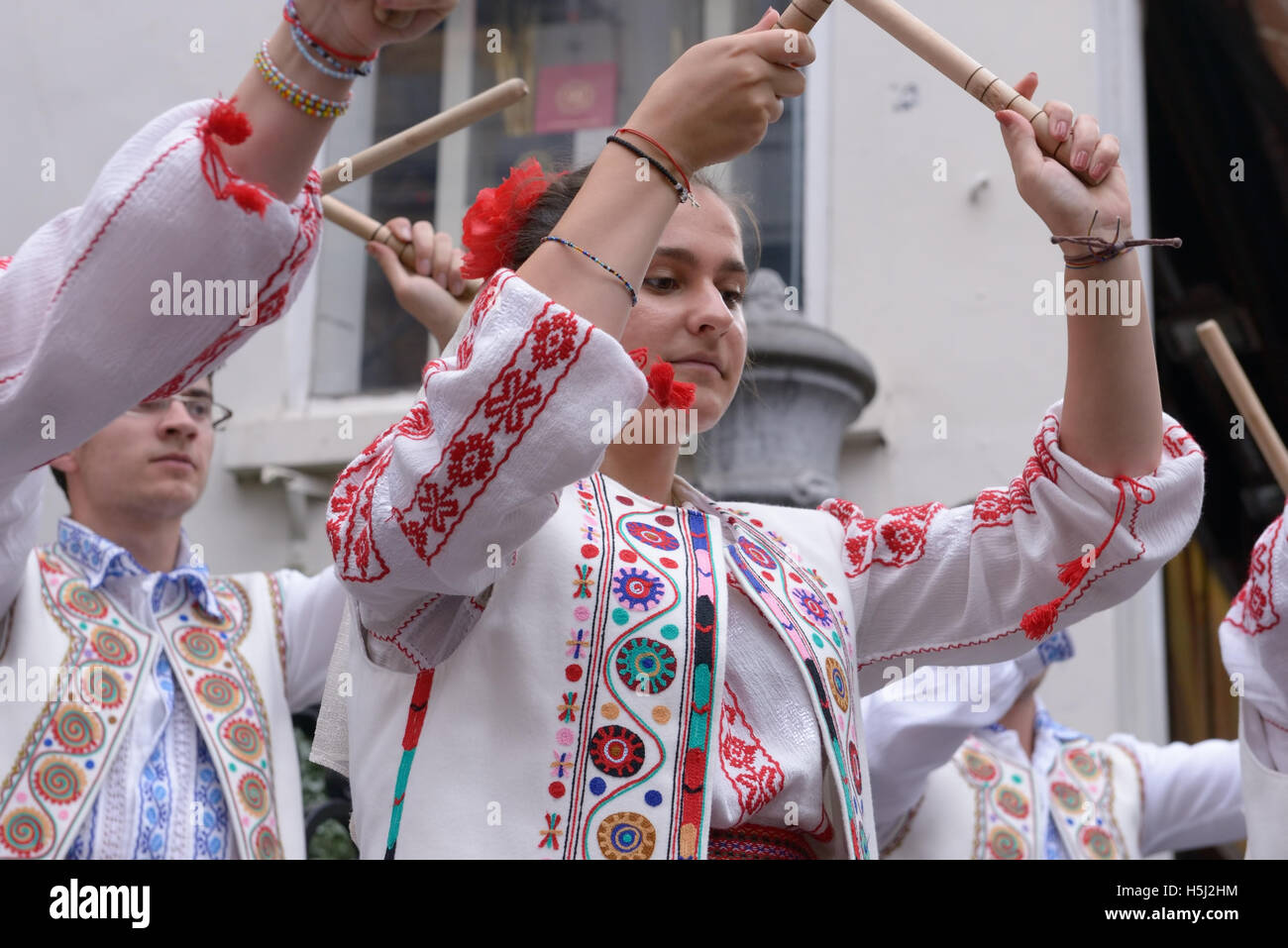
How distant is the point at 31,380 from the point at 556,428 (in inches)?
14.7

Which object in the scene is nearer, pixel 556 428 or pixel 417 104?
pixel 556 428

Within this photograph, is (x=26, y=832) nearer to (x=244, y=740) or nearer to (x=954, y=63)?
(x=244, y=740)

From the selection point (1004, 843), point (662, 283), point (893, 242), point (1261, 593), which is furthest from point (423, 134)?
point (893, 242)

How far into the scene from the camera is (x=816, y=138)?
494 centimetres

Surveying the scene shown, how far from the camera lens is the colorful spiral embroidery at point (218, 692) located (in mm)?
2535

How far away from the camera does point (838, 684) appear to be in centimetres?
157

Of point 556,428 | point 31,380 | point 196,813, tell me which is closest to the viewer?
point 31,380

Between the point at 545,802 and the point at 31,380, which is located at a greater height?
the point at 31,380

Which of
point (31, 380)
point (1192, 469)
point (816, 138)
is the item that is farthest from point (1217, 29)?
point (31, 380)

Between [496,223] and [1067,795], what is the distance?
205 cm

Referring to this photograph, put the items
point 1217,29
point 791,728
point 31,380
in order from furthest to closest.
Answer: point 1217,29, point 791,728, point 31,380

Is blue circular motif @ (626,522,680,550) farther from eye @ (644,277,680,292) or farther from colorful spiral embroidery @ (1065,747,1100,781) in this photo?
colorful spiral embroidery @ (1065,747,1100,781)
